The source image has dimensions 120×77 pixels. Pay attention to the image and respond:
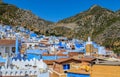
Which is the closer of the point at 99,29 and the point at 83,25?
the point at 99,29

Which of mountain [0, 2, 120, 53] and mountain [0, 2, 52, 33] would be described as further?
mountain [0, 2, 52, 33]

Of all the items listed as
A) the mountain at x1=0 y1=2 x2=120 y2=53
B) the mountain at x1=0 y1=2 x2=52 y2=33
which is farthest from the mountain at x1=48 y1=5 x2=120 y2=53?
the mountain at x1=0 y1=2 x2=52 y2=33

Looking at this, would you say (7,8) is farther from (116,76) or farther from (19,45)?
(116,76)

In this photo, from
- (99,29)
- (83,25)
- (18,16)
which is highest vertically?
(18,16)

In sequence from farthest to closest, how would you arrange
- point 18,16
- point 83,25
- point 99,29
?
point 83,25
point 99,29
point 18,16

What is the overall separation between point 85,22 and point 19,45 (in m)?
78.6

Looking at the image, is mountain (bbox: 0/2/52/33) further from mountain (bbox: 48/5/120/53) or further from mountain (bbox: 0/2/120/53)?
mountain (bbox: 48/5/120/53)

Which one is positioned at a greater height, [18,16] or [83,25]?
[18,16]

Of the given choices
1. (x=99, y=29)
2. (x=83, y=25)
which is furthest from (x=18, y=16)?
(x=83, y=25)

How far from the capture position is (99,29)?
102m

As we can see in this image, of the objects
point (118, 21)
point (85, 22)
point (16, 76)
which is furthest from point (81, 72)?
point (85, 22)

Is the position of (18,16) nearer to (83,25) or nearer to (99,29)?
(99,29)

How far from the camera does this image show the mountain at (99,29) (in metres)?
Result: 87.9

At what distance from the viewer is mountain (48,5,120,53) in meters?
87.9
